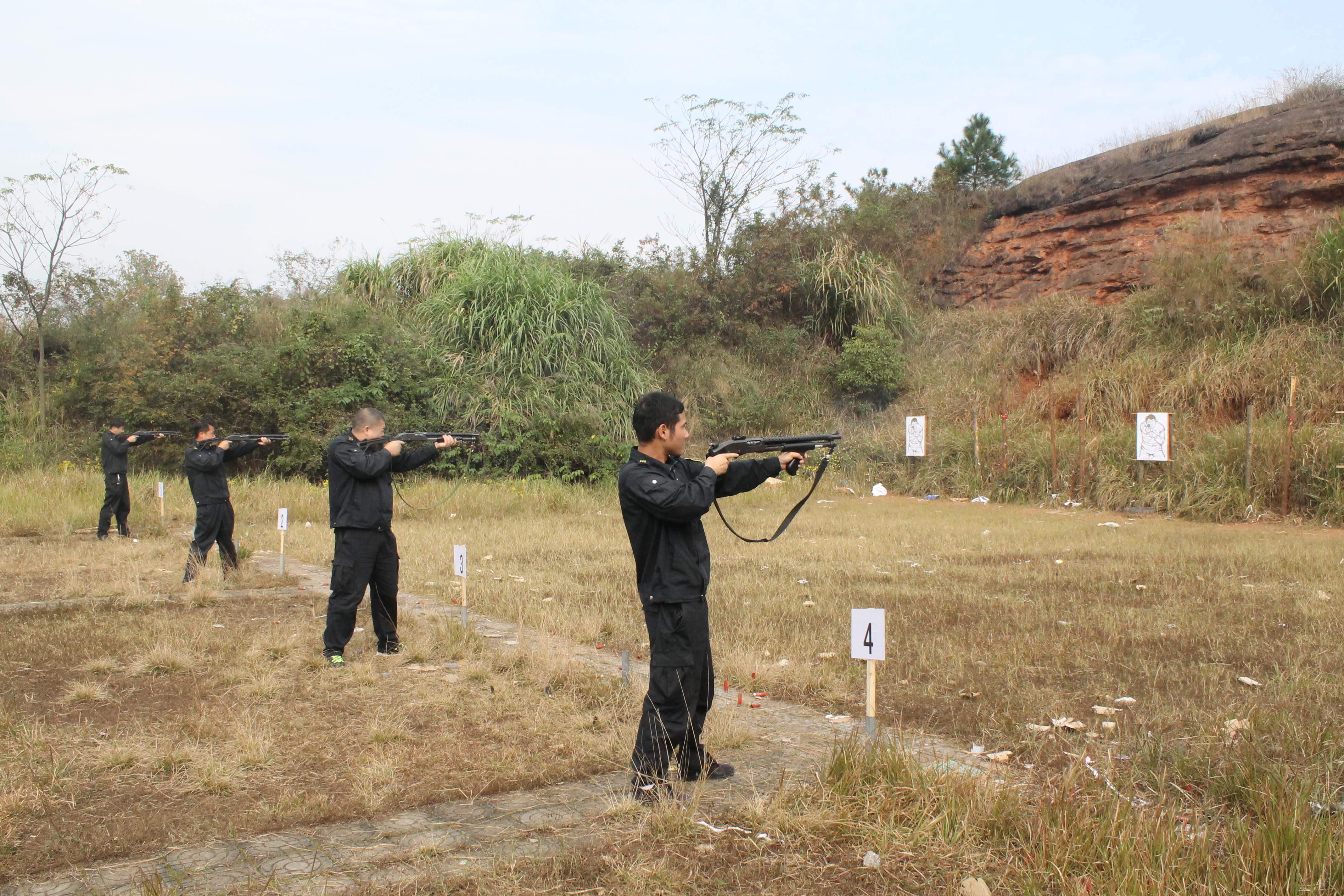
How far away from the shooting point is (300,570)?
1236 cm

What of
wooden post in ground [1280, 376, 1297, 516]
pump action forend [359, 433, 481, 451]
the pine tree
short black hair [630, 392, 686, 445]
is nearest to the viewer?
short black hair [630, 392, 686, 445]

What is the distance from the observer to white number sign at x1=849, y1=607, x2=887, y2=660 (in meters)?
4.91

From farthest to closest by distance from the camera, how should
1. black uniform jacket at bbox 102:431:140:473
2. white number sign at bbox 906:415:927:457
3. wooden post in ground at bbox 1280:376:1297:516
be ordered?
1. white number sign at bbox 906:415:927:457
2. wooden post in ground at bbox 1280:376:1297:516
3. black uniform jacket at bbox 102:431:140:473

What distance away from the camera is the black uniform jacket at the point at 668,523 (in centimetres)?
463

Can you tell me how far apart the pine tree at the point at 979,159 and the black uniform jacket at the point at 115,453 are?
29.5 m

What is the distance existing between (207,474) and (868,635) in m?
8.55

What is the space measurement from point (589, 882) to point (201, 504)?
341 inches

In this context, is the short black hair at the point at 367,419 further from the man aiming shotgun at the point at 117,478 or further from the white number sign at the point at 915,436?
the white number sign at the point at 915,436

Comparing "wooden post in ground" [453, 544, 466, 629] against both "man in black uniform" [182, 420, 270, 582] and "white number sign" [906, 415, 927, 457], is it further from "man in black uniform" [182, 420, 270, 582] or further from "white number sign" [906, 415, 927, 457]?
"white number sign" [906, 415, 927, 457]

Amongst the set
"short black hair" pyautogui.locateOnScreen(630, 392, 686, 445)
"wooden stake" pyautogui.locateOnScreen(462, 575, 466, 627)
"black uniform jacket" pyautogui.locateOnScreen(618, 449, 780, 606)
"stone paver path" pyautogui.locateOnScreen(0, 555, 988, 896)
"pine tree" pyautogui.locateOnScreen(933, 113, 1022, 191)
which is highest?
"pine tree" pyautogui.locateOnScreen(933, 113, 1022, 191)

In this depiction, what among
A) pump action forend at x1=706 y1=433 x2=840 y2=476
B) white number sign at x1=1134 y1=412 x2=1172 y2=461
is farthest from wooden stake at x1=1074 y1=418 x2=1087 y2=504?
pump action forend at x1=706 y1=433 x2=840 y2=476

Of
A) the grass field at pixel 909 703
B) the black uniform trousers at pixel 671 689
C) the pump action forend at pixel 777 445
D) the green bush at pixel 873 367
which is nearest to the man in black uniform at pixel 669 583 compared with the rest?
the black uniform trousers at pixel 671 689

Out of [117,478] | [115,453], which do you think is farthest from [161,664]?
[115,453]

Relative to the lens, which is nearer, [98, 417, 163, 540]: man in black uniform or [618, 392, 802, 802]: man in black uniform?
[618, 392, 802, 802]: man in black uniform
